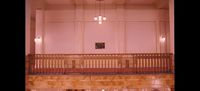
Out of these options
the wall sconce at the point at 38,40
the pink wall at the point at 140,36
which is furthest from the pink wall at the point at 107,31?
the wall sconce at the point at 38,40

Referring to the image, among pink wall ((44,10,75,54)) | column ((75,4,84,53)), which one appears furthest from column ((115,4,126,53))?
pink wall ((44,10,75,54))

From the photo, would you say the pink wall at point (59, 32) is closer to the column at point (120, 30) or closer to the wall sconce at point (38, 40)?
the wall sconce at point (38, 40)

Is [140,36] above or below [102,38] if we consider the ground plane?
above

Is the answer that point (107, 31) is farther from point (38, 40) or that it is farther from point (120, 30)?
point (38, 40)

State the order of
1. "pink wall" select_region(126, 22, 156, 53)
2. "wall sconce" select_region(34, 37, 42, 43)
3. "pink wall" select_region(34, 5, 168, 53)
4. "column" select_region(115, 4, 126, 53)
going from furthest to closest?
"pink wall" select_region(126, 22, 156, 53) → "pink wall" select_region(34, 5, 168, 53) → "column" select_region(115, 4, 126, 53) → "wall sconce" select_region(34, 37, 42, 43)

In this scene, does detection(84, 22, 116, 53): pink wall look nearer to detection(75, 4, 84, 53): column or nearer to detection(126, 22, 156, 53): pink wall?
detection(75, 4, 84, 53): column

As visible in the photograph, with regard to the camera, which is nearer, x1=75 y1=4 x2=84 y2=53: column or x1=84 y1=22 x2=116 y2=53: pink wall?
x1=75 y1=4 x2=84 y2=53: column

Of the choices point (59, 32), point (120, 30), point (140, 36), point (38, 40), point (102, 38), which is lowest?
point (38, 40)

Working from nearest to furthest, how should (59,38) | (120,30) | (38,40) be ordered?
(38,40), (120,30), (59,38)

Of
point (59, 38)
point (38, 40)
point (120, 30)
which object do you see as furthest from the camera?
point (59, 38)

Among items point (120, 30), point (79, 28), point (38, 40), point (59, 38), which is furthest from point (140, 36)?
point (38, 40)
